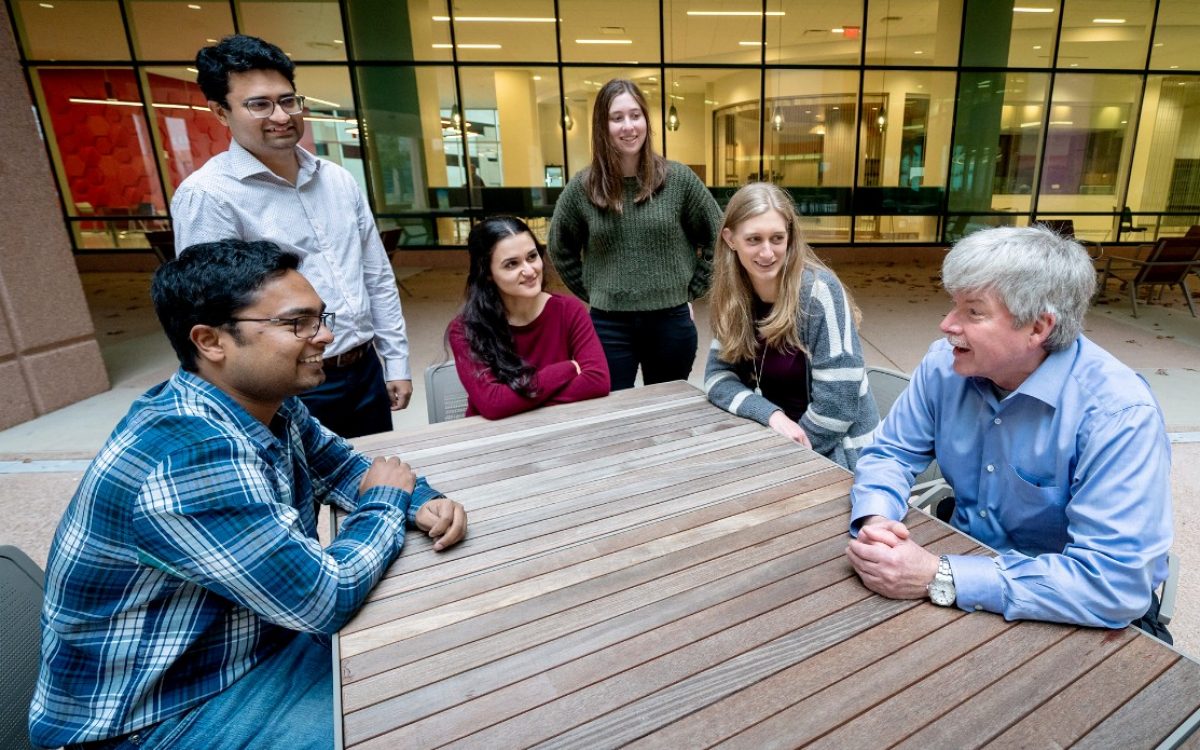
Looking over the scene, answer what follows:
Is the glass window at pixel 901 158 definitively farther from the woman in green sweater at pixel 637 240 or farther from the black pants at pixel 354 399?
the black pants at pixel 354 399

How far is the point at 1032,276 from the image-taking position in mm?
1350

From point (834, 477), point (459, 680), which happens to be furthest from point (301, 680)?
point (834, 477)

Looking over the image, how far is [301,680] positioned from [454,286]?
8.76m

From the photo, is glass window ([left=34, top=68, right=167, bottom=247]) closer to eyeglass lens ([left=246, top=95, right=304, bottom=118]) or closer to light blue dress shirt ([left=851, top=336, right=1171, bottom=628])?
eyeglass lens ([left=246, top=95, right=304, bottom=118])

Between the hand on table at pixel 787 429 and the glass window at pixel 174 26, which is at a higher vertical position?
the glass window at pixel 174 26

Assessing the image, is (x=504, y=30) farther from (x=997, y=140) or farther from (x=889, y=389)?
(x=889, y=389)

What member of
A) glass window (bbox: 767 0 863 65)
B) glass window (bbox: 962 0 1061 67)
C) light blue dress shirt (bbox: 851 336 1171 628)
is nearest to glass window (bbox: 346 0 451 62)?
glass window (bbox: 767 0 863 65)

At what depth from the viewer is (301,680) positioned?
4.48 feet

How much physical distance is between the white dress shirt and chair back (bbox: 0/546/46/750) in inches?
42.0

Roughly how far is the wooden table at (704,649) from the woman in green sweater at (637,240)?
57.3 inches

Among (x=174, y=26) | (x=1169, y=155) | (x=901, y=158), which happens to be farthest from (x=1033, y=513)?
(x=1169, y=155)

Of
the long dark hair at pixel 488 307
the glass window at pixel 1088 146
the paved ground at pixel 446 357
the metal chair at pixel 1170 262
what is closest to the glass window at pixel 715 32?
the paved ground at pixel 446 357

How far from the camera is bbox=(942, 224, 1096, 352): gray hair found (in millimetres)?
1354

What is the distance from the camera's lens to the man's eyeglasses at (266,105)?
213cm
